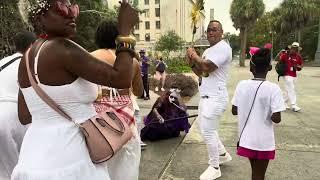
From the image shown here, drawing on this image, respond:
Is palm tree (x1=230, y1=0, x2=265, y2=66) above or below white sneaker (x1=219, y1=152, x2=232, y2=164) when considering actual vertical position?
above

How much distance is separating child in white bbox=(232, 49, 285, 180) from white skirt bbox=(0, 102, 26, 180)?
206 cm

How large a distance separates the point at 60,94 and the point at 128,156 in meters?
1.42

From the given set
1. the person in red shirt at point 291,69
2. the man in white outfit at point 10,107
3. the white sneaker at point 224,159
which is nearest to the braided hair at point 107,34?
the man in white outfit at point 10,107

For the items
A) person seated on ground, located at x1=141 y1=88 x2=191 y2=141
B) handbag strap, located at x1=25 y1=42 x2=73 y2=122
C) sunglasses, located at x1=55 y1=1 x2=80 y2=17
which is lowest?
person seated on ground, located at x1=141 y1=88 x2=191 y2=141

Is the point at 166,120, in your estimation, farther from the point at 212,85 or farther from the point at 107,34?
the point at 107,34

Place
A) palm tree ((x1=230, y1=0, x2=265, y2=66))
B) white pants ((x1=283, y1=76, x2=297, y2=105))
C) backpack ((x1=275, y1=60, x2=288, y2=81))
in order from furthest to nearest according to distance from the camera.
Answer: palm tree ((x1=230, y1=0, x2=265, y2=66)), backpack ((x1=275, y1=60, x2=288, y2=81)), white pants ((x1=283, y1=76, x2=297, y2=105))

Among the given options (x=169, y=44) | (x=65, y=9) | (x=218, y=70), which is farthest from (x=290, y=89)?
(x=169, y=44)

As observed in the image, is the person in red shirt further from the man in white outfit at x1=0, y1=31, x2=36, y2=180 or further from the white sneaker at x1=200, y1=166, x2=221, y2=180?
the man in white outfit at x1=0, y1=31, x2=36, y2=180

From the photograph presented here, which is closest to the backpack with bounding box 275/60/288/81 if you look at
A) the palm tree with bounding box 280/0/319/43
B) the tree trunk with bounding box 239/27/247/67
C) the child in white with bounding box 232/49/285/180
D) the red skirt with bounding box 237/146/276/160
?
the child in white with bounding box 232/49/285/180

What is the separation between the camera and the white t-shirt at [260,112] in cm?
414

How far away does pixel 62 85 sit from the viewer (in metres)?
2.08

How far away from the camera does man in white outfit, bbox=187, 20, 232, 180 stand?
507 centimetres

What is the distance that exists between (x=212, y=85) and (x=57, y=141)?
3245 mm

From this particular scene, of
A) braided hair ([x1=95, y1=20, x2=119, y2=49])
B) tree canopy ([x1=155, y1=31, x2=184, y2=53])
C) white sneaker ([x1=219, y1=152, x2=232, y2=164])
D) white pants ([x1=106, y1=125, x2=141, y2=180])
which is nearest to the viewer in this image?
white pants ([x1=106, y1=125, x2=141, y2=180])
